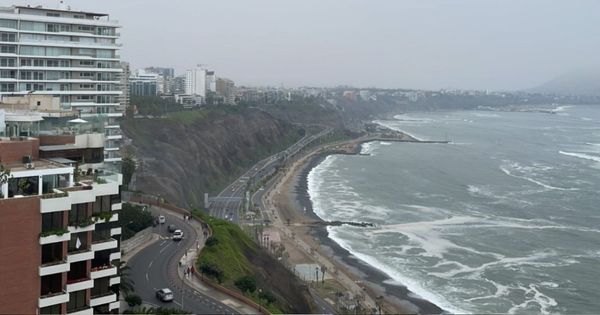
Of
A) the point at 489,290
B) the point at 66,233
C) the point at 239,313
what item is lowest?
the point at 489,290

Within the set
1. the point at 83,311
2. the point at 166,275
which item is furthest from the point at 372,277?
the point at 83,311

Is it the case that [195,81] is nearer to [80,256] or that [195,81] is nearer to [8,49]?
[8,49]

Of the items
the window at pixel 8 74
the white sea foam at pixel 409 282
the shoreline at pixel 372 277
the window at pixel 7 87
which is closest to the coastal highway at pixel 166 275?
the window at pixel 7 87

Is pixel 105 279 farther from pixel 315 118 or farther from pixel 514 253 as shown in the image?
pixel 315 118

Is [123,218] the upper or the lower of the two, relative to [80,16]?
lower

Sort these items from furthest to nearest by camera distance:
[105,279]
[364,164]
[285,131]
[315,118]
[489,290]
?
[315,118]
[285,131]
[364,164]
[489,290]
[105,279]

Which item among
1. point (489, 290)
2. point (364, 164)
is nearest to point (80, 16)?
point (489, 290)

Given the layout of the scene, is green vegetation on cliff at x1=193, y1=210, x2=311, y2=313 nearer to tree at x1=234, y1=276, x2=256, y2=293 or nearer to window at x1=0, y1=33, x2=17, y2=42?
tree at x1=234, y1=276, x2=256, y2=293
